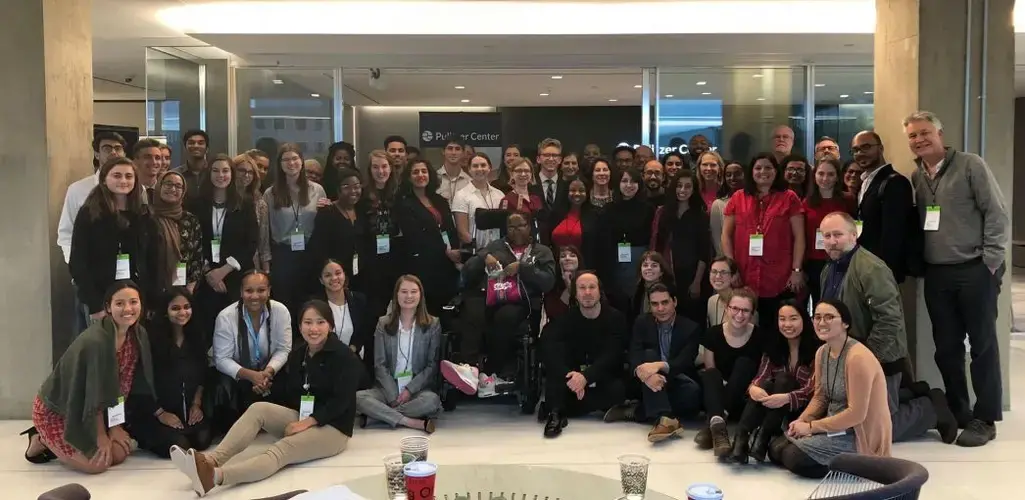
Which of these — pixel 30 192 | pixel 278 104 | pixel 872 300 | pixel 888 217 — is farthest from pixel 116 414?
pixel 278 104

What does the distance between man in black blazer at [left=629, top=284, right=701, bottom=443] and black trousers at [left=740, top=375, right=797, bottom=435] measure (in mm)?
517

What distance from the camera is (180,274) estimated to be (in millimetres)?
4695

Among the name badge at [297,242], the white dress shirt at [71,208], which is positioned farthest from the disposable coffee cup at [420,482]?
the white dress shirt at [71,208]

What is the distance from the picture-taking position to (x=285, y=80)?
350 inches

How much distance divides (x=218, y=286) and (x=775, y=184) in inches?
136

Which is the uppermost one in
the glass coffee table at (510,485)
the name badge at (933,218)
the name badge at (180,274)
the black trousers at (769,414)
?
the name badge at (933,218)

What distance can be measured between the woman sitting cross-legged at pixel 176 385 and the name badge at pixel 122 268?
311mm

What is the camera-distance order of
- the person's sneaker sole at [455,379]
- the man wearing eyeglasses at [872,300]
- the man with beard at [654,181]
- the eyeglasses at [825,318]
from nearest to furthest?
Answer: 1. the eyeglasses at [825,318]
2. the man wearing eyeglasses at [872,300]
3. the person's sneaker sole at [455,379]
4. the man with beard at [654,181]

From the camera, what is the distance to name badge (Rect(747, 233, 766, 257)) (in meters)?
4.82

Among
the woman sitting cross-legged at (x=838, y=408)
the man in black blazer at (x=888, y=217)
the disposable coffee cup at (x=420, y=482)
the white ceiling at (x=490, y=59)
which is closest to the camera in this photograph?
the disposable coffee cup at (x=420, y=482)

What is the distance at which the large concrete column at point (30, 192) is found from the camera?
4.89 metres

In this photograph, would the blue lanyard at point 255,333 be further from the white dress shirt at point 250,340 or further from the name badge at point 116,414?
the name badge at point 116,414

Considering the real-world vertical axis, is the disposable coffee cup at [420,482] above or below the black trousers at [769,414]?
above

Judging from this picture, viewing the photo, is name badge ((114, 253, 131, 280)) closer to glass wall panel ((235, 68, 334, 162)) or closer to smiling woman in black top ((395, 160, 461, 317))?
smiling woman in black top ((395, 160, 461, 317))
